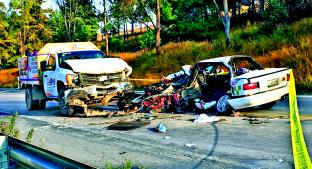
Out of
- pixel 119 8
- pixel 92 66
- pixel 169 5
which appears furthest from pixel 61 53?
pixel 169 5

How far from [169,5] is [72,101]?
126 feet

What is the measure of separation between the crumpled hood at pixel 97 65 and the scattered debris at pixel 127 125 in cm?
259

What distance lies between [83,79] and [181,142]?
550 centimetres

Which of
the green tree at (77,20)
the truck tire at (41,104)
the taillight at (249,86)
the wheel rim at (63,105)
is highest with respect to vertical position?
the green tree at (77,20)

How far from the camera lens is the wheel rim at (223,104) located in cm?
1046

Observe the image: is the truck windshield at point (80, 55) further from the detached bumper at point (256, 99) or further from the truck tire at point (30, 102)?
the detached bumper at point (256, 99)

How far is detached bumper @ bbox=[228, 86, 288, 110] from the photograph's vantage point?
398 inches

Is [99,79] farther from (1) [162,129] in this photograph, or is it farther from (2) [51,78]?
(1) [162,129]

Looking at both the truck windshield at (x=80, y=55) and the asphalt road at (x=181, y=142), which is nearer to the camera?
the asphalt road at (x=181, y=142)

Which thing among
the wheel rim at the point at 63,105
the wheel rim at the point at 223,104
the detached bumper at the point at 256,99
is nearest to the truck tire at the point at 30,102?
the wheel rim at the point at 63,105

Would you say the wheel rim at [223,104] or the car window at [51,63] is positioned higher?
the car window at [51,63]

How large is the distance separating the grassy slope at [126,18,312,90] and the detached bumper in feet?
16.3

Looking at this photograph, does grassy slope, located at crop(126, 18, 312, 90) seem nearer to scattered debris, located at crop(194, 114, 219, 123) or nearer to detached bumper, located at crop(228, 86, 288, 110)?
detached bumper, located at crop(228, 86, 288, 110)

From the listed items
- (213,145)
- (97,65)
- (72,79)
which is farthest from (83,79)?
(213,145)
